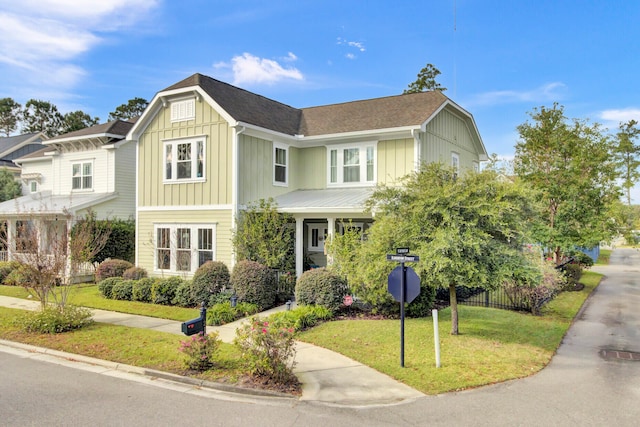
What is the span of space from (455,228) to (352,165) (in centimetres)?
925

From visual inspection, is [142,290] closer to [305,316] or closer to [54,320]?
[54,320]

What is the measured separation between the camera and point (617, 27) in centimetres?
1628

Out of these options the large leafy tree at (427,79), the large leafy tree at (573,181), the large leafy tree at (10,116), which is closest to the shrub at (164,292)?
the large leafy tree at (573,181)

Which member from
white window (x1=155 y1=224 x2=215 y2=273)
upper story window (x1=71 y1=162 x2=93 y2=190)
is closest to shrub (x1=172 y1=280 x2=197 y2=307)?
white window (x1=155 y1=224 x2=215 y2=273)

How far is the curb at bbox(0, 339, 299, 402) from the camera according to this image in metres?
6.72

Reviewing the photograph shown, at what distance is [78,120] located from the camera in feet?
183

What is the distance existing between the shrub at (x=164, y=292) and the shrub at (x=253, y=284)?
2023 millimetres

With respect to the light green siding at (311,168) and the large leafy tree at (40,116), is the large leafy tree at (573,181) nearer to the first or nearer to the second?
the light green siding at (311,168)

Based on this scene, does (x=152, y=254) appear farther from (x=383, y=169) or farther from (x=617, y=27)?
(x=617, y=27)

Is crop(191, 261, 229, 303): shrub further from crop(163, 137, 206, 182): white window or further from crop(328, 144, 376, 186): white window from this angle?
crop(328, 144, 376, 186): white window

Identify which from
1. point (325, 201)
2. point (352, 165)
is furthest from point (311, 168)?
point (325, 201)

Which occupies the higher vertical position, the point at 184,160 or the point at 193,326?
the point at 184,160

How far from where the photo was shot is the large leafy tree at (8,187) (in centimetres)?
2964

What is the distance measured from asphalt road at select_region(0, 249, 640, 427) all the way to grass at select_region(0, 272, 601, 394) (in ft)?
1.72
